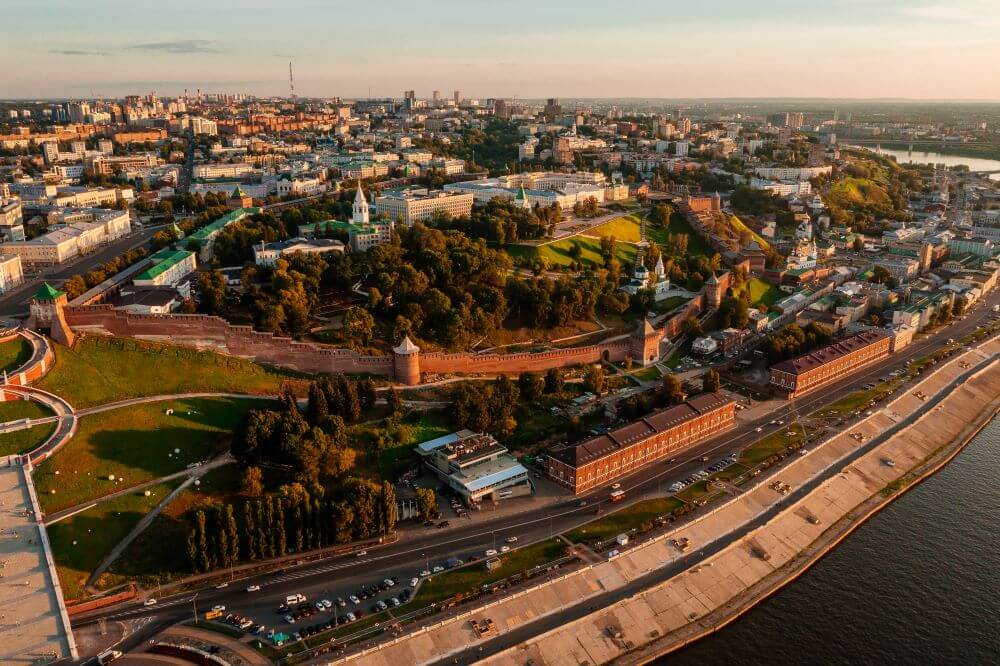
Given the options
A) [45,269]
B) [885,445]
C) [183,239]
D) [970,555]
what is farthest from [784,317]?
[45,269]

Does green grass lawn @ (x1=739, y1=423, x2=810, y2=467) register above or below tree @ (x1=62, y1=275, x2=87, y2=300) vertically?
below

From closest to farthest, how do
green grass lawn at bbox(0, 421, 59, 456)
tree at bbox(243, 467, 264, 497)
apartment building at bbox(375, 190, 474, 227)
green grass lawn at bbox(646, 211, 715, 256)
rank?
1. tree at bbox(243, 467, 264, 497)
2. green grass lawn at bbox(0, 421, 59, 456)
3. apartment building at bbox(375, 190, 474, 227)
4. green grass lawn at bbox(646, 211, 715, 256)

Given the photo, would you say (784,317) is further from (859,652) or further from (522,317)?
(859,652)

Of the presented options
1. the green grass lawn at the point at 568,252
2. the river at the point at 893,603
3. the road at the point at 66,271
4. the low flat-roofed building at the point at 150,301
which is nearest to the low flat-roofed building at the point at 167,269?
the low flat-roofed building at the point at 150,301

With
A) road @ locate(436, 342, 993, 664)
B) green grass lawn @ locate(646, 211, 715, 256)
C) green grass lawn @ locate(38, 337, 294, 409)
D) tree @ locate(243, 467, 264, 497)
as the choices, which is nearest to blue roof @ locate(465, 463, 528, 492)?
road @ locate(436, 342, 993, 664)

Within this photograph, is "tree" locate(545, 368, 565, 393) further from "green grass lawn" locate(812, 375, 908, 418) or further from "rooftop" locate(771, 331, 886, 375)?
"green grass lawn" locate(812, 375, 908, 418)

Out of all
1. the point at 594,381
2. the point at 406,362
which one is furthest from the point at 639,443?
the point at 406,362
